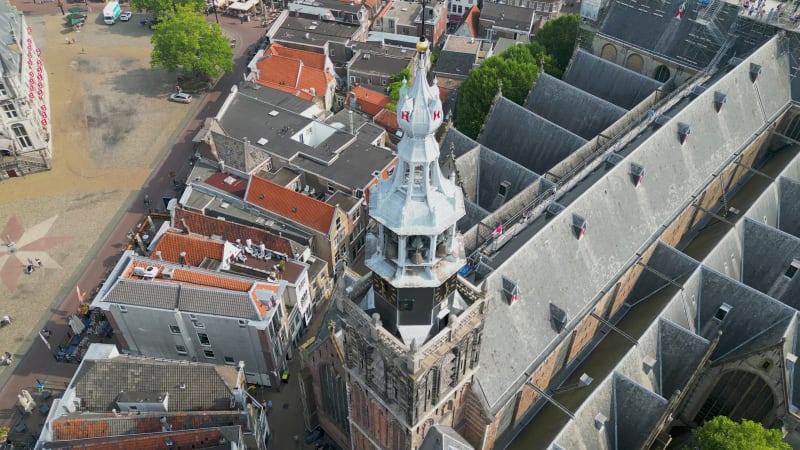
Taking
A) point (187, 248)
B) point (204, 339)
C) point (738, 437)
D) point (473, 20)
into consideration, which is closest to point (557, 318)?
point (738, 437)

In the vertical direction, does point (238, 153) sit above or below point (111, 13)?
above

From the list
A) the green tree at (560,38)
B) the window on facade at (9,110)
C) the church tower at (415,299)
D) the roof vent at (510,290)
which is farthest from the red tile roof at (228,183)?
the green tree at (560,38)

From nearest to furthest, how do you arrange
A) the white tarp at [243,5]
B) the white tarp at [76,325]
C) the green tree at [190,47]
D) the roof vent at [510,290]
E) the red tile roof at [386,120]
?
the roof vent at [510,290] < the white tarp at [76,325] < the red tile roof at [386,120] < the green tree at [190,47] < the white tarp at [243,5]

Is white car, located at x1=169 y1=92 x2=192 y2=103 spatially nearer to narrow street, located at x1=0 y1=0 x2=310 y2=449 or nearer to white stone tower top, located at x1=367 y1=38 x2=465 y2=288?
narrow street, located at x1=0 y1=0 x2=310 y2=449

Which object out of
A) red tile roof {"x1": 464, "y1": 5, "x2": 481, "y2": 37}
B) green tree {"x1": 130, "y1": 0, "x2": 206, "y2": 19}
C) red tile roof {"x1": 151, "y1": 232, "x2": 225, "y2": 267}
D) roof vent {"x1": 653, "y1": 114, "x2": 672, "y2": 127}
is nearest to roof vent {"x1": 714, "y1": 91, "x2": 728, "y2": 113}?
roof vent {"x1": 653, "y1": 114, "x2": 672, "y2": 127}

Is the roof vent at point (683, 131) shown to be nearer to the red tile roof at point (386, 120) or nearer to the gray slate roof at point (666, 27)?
the gray slate roof at point (666, 27)

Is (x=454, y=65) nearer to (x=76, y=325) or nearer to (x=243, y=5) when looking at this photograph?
(x=243, y=5)

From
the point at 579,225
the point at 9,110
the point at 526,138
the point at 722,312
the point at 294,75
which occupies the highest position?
the point at 579,225
